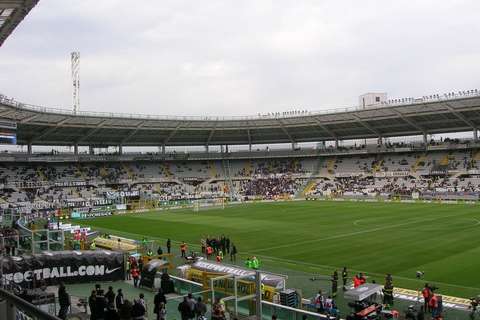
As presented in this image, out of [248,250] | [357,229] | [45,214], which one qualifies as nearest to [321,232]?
[357,229]

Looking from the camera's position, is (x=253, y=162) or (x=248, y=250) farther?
(x=253, y=162)

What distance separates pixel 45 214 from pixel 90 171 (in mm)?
24781

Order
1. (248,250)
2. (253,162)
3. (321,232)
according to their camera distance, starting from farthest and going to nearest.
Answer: (253,162)
(321,232)
(248,250)

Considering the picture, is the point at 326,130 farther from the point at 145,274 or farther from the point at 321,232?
the point at 145,274

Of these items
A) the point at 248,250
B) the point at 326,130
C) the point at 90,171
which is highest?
the point at 326,130

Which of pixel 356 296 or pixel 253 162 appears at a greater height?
pixel 253 162

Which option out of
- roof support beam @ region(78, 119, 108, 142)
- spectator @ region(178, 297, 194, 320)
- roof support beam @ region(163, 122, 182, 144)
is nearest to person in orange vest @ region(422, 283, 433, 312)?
spectator @ region(178, 297, 194, 320)

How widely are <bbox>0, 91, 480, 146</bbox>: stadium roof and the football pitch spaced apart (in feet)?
53.6

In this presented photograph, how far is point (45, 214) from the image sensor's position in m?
59.4

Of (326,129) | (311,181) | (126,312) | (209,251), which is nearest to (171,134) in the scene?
(311,181)

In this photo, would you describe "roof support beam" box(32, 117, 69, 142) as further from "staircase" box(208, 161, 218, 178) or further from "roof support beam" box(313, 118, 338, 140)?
"roof support beam" box(313, 118, 338, 140)

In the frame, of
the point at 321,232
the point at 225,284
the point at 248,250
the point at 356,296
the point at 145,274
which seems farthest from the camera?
the point at 321,232

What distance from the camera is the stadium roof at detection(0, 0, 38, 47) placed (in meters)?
10.4

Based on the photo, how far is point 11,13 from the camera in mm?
11242
